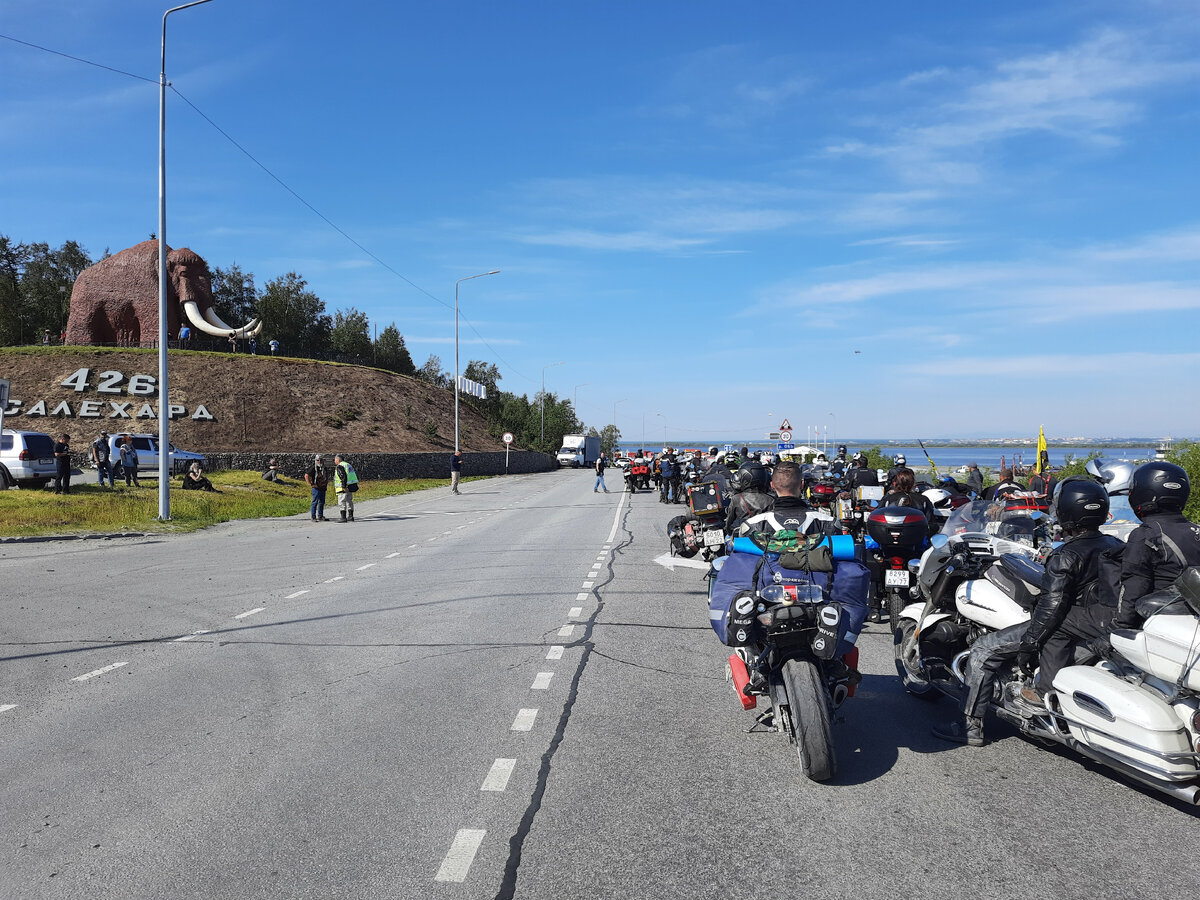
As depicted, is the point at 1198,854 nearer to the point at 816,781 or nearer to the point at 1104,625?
the point at 1104,625

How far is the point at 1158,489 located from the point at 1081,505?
0.38 meters

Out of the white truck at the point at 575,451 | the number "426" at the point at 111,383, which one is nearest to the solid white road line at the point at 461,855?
the number "426" at the point at 111,383

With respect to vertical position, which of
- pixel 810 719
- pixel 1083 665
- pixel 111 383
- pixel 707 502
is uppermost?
pixel 111 383

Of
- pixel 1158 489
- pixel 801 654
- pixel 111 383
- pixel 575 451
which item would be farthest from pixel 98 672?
pixel 575 451

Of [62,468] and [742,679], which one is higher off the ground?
[62,468]

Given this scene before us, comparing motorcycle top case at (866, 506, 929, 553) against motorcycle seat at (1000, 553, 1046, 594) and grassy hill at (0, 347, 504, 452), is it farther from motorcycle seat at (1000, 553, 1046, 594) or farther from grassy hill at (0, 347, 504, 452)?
grassy hill at (0, 347, 504, 452)

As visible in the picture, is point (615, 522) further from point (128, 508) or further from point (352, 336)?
point (352, 336)

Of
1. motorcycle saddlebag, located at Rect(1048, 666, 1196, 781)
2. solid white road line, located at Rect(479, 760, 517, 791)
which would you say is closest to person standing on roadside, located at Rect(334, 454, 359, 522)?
solid white road line, located at Rect(479, 760, 517, 791)

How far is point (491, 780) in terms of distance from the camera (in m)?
4.71

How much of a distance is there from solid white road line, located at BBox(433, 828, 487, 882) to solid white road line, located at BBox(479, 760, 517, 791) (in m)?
0.52

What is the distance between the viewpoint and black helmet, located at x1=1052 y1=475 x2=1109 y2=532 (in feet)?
16.4

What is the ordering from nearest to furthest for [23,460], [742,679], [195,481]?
[742,679]
[23,460]
[195,481]

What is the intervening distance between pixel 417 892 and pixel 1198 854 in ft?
10.9

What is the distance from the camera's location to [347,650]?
7883mm
